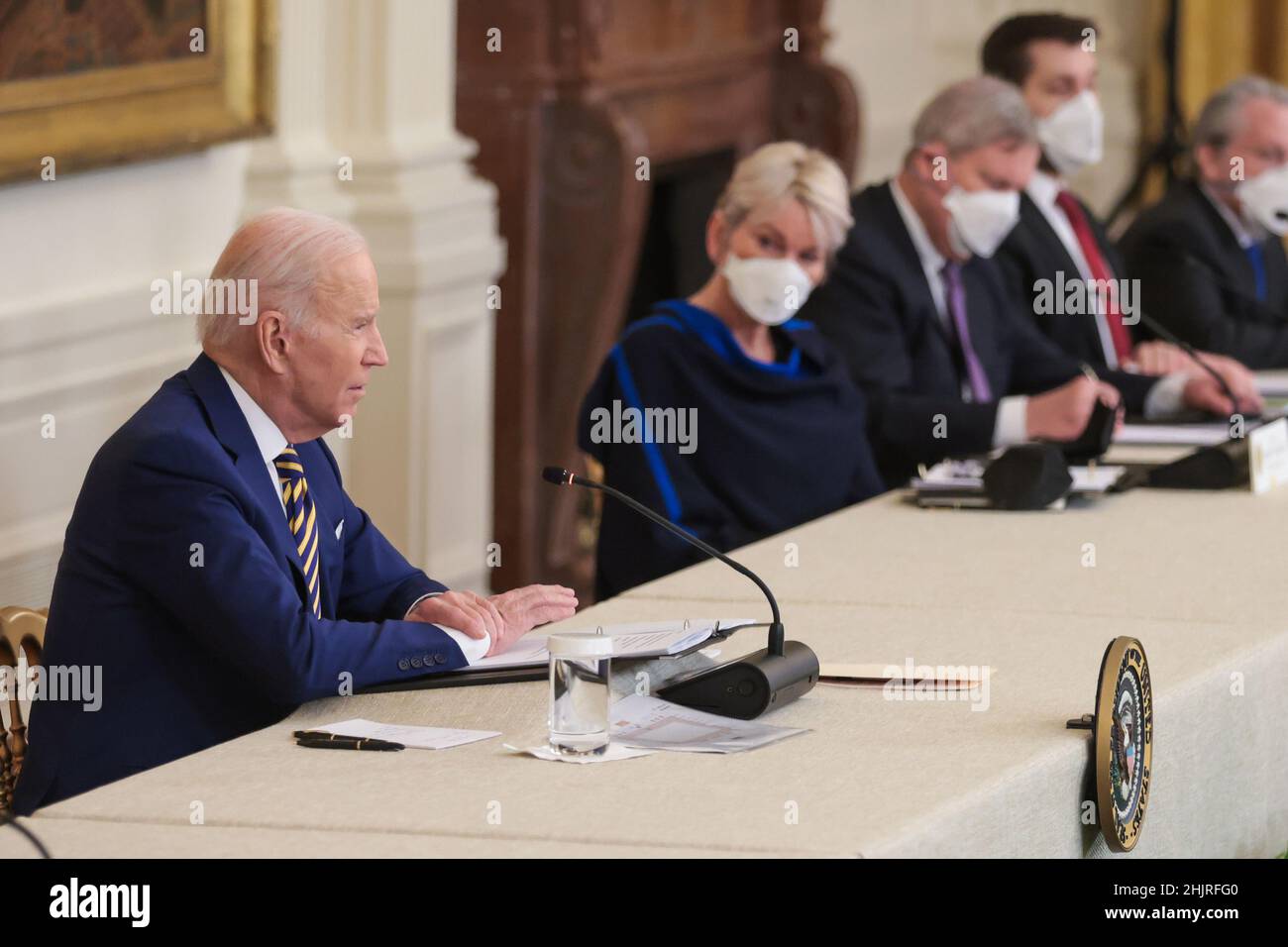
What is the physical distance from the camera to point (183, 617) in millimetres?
2594

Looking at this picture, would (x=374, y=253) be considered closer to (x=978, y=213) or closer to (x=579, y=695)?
(x=978, y=213)

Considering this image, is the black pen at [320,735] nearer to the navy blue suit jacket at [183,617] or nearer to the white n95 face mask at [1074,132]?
the navy blue suit jacket at [183,617]

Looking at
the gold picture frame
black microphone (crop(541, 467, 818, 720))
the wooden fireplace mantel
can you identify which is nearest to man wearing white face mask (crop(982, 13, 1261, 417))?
the wooden fireplace mantel

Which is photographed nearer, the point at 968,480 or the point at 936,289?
the point at 968,480

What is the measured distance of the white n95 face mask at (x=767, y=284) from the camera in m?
3.92

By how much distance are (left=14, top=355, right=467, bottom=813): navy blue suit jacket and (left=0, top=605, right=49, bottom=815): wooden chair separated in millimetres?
124

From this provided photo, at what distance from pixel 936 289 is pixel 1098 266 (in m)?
0.89

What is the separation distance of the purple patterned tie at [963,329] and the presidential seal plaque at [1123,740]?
7.39 feet

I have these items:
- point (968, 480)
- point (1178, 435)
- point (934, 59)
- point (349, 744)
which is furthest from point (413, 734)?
point (934, 59)

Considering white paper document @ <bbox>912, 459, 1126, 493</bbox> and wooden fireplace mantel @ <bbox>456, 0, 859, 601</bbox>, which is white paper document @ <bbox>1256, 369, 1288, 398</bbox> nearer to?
white paper document @ <bbox>912, 459, 1126, 493</bbox>

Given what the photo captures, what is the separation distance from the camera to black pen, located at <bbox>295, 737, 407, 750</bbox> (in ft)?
7.90

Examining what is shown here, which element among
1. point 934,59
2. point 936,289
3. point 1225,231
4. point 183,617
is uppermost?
point 934,59

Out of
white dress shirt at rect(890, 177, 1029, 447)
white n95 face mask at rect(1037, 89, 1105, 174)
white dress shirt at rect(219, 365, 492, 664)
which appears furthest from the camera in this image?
white n95 face mask at rect(1037, 89, 1105, 174)

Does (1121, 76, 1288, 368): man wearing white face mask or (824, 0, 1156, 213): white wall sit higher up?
(824, 0, 1156, 213): white wall
